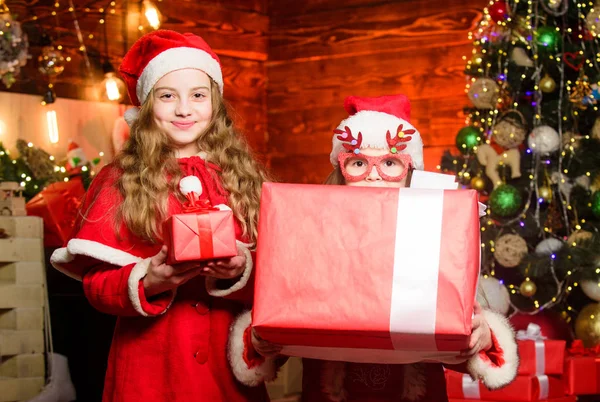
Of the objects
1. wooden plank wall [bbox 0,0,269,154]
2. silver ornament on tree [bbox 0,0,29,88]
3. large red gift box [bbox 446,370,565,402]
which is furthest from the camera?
wooden plank wall [bbox 0,0,269,154]

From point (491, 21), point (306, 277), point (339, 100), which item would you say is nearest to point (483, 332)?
point (306, 277)

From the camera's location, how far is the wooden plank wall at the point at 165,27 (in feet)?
14.1

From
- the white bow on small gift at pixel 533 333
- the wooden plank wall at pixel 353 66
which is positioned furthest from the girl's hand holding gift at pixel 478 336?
the wooden plank wall at pixel 353 66

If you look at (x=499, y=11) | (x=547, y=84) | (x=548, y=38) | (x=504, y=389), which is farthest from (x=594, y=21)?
(x=504, y=389)

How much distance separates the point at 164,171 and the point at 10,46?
86.1 inches

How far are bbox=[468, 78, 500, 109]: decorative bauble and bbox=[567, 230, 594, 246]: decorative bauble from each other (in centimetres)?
64

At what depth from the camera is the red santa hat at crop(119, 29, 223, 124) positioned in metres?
1.96

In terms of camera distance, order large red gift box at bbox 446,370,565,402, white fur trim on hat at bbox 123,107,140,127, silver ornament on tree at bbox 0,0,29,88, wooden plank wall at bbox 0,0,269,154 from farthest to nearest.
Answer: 1. wooden plank wall at bbox 0,0,269,154
2. silver ornament on tree at bbox 0,0,29,88
3. large red gift box at bbox 446,370,565,402
4. white fur trim on hat at bbox 123,107,140,127

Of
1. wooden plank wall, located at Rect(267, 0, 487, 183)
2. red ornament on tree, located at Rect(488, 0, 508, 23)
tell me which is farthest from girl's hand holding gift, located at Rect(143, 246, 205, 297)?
wooden plank wall, located at Rect(267, 0, 487, 183)

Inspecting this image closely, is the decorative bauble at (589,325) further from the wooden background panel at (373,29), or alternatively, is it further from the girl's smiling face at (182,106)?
the girl's smiling face at (182,106)

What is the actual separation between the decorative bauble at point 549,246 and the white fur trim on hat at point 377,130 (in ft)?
6.34

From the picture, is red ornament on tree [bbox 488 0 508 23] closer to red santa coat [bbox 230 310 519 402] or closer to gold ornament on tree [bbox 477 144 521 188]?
gold ornament on tree [bbox 477 144 521 188]

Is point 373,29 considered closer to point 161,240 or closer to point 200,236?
point 161,240

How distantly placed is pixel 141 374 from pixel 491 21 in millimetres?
2622
